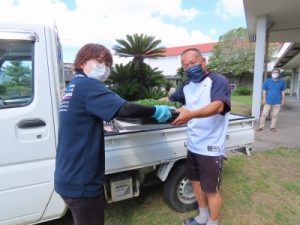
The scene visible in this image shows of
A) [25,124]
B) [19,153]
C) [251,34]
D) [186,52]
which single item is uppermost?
[251,34]

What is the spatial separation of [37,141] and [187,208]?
6.43 ft

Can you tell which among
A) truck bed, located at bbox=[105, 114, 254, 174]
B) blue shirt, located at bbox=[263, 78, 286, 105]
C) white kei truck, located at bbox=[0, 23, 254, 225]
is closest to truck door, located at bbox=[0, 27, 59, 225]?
white kei truck, located at bbox=[0, 23, 254, 225]

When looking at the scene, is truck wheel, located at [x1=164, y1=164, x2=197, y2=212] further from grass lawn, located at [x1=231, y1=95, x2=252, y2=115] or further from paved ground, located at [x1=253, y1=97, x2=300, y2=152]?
grass lawn, located at [x1=231, y1=95, x2=252, y2=115]

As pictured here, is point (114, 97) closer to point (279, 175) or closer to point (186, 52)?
point (186, 52)

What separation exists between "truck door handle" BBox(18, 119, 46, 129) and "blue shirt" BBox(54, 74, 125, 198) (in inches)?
22.7

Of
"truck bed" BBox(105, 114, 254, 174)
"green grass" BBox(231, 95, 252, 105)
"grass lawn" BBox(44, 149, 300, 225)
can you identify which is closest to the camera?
"truck bed" BBox(105, 114, 254, 174)

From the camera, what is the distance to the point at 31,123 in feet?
6.86

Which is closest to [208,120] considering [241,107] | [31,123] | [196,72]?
[196,72]

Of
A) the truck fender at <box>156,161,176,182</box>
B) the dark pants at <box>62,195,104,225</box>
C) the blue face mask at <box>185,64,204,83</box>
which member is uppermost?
the blue face mask at <box>185,64,204,83</box>

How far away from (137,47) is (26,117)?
161 inches

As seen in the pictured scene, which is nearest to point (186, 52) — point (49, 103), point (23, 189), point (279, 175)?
point (49, 103)

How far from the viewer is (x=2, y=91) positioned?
2.11 m

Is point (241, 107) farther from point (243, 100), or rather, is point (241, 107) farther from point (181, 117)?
point (181, 117)

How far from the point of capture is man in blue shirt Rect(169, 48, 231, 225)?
2.24 m
